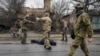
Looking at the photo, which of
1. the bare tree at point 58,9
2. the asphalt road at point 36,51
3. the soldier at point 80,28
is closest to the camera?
the soldier at point 80,28

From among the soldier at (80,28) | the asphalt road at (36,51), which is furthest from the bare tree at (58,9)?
the soldier at (80,28)

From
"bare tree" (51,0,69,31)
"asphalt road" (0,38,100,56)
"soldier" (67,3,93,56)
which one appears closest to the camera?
"soldier" (67,3,93,56)

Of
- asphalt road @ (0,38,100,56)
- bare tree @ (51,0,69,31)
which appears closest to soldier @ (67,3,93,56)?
asphalt road @ (0,38,100,56)

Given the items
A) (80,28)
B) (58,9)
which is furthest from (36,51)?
(58,9)

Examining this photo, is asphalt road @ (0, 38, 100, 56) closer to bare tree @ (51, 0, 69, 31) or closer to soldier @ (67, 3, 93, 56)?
soldier @ (67, 3, 93, 56)

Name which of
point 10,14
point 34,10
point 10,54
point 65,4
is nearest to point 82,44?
point 10,54

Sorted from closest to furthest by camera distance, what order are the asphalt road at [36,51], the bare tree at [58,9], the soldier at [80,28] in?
the soldier at [80,28] < the asphalt road at [36,51] < the bare tree at [58,9]

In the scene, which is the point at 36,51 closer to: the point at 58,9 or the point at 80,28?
the point at 80,28

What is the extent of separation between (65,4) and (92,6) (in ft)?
15.4

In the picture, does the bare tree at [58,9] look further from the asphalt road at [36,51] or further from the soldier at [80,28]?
the soldier at [80,28]

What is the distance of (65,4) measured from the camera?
4866cm

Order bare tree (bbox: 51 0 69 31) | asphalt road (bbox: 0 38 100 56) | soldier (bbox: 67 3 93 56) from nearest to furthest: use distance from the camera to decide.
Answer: soldier (bbox: 67 3 93 56) → asphalt road (bbox: 0 38 100 56) → bare tree (bbox: 51 0 69 31)

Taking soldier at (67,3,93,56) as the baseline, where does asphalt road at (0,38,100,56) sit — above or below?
below

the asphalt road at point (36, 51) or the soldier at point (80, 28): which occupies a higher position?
the soldier at point (80, 28)
